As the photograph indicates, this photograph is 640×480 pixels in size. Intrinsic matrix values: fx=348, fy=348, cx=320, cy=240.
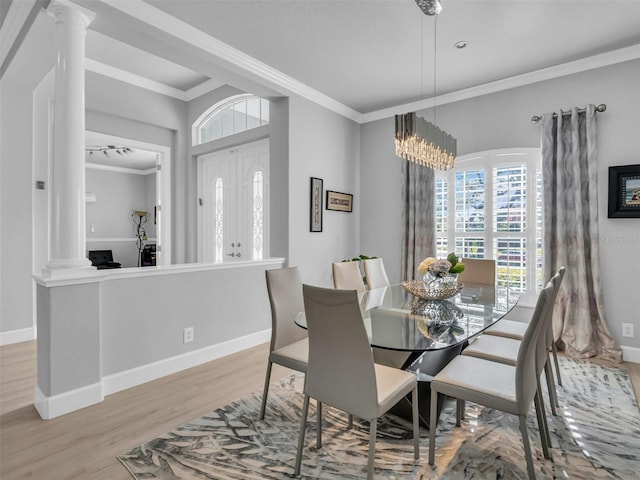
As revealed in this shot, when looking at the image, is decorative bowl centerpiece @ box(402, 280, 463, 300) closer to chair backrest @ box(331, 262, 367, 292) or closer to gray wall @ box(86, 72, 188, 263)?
chair backrest @ box(331, 262, 367, 292)

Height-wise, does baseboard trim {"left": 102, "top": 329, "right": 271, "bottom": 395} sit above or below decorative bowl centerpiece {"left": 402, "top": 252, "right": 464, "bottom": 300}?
below

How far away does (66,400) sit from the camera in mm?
2330

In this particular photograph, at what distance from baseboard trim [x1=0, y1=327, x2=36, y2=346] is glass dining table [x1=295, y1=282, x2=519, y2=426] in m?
3.57

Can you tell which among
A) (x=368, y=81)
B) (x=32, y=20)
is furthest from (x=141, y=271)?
(x=368, y=81)

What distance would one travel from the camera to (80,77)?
7.98ft

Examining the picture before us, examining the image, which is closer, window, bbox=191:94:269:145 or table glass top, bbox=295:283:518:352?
table glass top, bbox=295:283:518:352

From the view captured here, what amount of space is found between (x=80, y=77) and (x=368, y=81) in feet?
8.91

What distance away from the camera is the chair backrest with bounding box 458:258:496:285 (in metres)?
3.39

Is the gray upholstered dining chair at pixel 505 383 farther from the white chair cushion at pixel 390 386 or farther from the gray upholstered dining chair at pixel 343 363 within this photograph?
the gray upholstered dining chair at pixel 343 363

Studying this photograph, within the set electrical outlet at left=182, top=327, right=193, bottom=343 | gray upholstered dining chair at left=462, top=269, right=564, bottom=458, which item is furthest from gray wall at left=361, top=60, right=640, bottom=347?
electrical outlet at left=182, top=327, right=193, bottom=343

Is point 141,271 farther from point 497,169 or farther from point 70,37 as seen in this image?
point 497,169

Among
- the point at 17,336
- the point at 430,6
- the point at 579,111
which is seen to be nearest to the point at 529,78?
the point at 579,111

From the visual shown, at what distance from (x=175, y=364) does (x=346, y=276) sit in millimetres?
1687

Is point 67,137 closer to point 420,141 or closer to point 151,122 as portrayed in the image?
point 420,141
